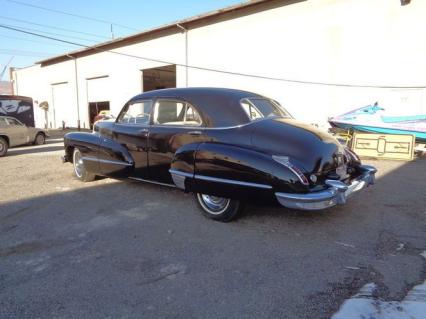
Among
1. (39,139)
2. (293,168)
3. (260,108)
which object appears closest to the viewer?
(293,168)

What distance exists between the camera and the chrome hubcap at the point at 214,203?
4.22 meters

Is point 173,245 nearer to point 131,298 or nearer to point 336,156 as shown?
point 131,298

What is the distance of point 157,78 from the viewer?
2317cm

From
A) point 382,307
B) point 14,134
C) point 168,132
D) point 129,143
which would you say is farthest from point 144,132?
point 14,134

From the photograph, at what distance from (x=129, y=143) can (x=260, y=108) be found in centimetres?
223

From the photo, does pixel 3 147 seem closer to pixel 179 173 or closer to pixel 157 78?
pixel 179 173

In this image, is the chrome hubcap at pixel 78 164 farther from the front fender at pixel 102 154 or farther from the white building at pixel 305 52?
the white building at pixel 305 52

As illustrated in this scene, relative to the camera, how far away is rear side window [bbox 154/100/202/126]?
454cm

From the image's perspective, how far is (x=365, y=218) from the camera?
14.3ft

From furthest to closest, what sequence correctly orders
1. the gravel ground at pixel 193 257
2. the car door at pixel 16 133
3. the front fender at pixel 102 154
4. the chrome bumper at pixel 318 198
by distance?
the car door at pixel 16 133 → the front fender at pixel 102 154 → the chrome bumper at pixel 318 198 → the gravel ground at pixel 193 257

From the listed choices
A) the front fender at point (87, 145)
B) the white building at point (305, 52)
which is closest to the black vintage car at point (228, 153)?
the front fender at point (87, 145)

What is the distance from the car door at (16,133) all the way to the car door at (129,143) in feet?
29.6

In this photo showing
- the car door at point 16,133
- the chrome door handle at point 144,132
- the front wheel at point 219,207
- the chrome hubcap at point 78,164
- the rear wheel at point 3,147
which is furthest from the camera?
the car door at point 16,133

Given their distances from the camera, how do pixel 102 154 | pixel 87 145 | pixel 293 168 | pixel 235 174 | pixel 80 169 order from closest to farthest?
pixel 293 168, pixel 235 174, pixel 102 154, pixel 87 145, pixel 80 169
